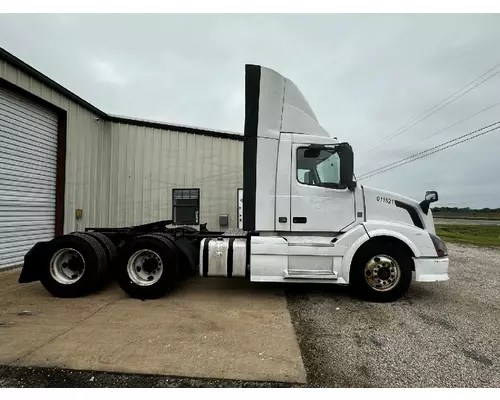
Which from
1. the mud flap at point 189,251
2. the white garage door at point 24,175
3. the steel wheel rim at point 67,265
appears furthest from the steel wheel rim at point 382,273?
the white garage door at point 24,175

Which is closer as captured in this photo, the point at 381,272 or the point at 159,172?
the point at 381,272

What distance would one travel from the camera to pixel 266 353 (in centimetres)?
296

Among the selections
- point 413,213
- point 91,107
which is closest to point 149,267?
point 413,213

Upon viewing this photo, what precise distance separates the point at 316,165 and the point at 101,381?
4.19 metres

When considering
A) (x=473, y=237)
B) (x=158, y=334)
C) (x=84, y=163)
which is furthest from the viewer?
(x=473, y=237)

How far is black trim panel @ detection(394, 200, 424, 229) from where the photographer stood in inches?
197

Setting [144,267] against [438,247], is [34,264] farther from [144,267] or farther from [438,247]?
[438,247]

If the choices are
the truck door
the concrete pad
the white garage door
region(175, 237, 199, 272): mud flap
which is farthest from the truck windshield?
the white garage door

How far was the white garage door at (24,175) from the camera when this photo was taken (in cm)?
664

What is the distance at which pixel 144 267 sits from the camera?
16.1 feet

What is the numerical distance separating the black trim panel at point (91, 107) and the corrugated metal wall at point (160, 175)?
0.16 m

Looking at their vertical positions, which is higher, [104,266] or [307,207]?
[307,207]

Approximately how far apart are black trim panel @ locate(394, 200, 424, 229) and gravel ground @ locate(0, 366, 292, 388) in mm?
3816

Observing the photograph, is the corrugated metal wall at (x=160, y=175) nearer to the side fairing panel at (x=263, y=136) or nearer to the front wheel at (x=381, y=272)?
the side fairing panel at (x=263, y=136)
